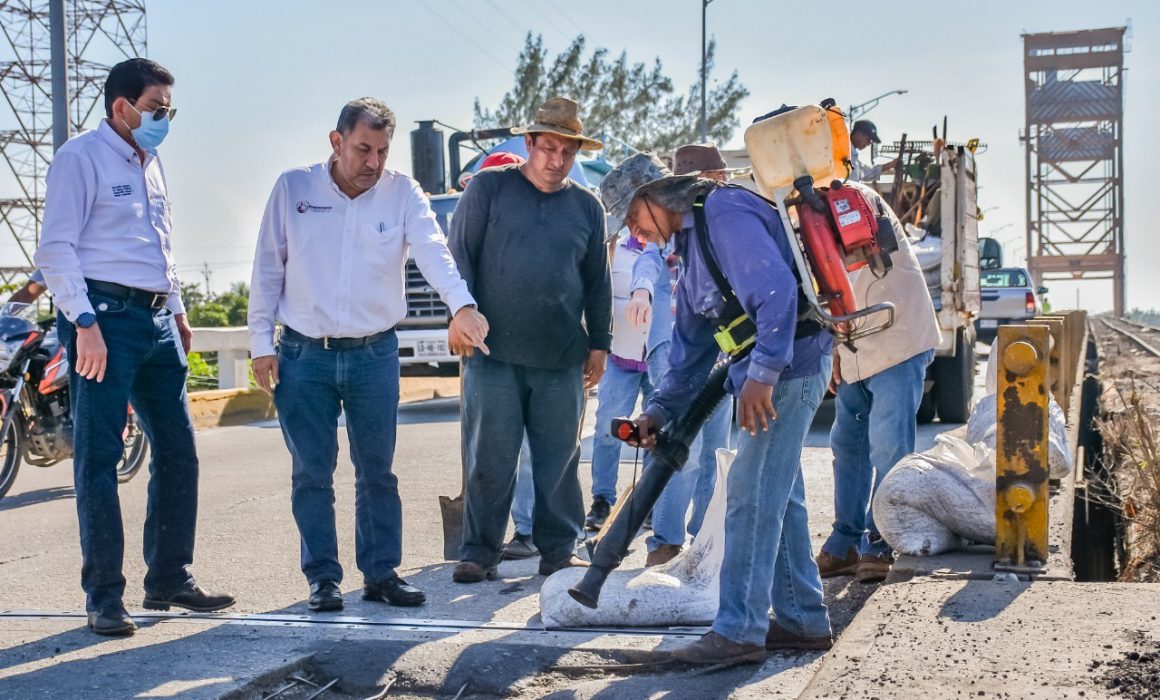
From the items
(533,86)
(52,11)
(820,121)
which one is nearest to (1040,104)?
(533,86)

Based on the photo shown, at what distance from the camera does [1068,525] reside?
20.0 ft

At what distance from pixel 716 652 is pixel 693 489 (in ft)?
7.26

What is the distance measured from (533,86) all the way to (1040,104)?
7883 cm

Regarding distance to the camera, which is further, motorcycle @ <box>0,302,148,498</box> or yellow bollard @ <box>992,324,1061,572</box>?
motorcycle @ <box>0,302,148,498</box>

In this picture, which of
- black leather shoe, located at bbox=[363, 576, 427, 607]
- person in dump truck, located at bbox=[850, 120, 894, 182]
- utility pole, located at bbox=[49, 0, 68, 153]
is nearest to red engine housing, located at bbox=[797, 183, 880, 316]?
black leather shoe, located at bbox=[363, 576, 427, 607]

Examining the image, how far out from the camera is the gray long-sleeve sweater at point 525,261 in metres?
5.82

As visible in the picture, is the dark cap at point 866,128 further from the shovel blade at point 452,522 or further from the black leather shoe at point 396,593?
the black leather shoe at point 396,593

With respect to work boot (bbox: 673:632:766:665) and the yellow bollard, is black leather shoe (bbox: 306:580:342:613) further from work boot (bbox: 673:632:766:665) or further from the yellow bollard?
the yellow bollard

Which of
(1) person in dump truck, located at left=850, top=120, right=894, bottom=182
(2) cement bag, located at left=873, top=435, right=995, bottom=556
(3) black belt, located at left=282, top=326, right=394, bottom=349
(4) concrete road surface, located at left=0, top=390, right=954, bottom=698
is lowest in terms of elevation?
(4) concrete road surface, located at left=0, top=390, right=954, bottom=698

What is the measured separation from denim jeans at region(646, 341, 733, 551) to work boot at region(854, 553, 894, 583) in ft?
2.63

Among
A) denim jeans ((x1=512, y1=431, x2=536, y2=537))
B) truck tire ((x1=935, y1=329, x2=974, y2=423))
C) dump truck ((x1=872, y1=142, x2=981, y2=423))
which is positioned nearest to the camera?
denim jeans ((x1=512, y1=431, x2=536, y2=537))

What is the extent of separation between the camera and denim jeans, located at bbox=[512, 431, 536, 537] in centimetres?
676

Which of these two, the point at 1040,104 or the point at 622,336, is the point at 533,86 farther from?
the point at 1040,104

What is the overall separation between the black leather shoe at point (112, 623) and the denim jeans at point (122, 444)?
0.11 feet
